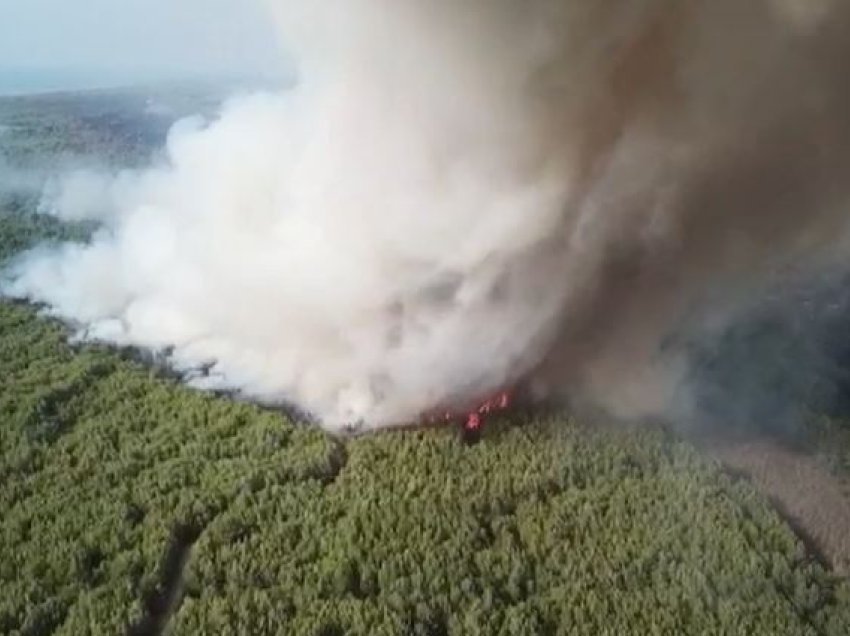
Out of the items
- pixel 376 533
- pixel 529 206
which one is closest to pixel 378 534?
pixel 376 533

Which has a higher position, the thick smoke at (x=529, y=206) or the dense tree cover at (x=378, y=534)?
the thick smoke at (x=529, y=206)

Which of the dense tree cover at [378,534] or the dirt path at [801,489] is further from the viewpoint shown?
the dirt path at [801,489]

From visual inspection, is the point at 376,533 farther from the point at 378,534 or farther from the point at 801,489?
the point at 801,489

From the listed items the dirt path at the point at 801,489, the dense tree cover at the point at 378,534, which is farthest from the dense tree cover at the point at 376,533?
the dirt path at the point at 801,489

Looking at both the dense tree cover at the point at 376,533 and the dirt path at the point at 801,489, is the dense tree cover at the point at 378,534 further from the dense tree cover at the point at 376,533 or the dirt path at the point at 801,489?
A: the dirt path at the point at 801,489

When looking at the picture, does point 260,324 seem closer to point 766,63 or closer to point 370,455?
point 370,455

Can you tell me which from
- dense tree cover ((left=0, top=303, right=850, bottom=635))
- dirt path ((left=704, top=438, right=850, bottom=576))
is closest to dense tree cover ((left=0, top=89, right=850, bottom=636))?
dense tree cover ((left=0, top=303, right=850, bottom=635))
